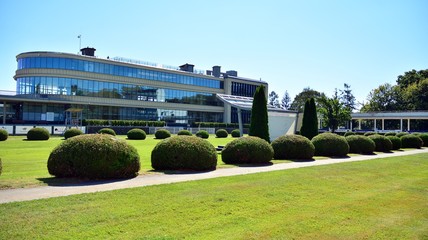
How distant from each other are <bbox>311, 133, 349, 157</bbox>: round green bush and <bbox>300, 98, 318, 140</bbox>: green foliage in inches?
212

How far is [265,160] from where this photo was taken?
623 inches

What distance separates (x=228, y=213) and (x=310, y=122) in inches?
841

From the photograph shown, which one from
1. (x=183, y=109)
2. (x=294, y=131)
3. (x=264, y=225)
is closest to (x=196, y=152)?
(x=264, y=225)

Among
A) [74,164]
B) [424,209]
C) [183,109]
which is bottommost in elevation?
[424,209]

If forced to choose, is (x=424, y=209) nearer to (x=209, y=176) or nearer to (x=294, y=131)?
(x=209, y=176)

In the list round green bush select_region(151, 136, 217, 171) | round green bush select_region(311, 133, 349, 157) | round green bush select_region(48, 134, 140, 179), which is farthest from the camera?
round green bush select_region(311, 133, 349, 157)

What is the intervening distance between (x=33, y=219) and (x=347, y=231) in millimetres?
5734

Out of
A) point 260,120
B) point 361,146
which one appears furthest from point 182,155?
point 361,146

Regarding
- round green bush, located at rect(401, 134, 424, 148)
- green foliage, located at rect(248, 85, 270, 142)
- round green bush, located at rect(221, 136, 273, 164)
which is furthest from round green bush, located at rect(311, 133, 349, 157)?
round green bush, located at rect(401, 134, 424, 148)

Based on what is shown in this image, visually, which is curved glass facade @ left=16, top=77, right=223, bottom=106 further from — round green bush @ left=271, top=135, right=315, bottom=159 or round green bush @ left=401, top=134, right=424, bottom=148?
round green bush @ left=401, top=134, right=424, bottom=148

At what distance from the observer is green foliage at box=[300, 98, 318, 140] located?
26500mm

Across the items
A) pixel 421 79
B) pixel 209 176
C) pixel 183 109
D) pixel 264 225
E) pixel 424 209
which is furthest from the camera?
pixel 421 79

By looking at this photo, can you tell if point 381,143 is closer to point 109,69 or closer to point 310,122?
point 310,122

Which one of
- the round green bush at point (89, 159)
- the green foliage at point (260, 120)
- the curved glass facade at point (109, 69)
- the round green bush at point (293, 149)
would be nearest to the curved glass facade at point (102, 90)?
the curved glass facade at point (109, 69)
